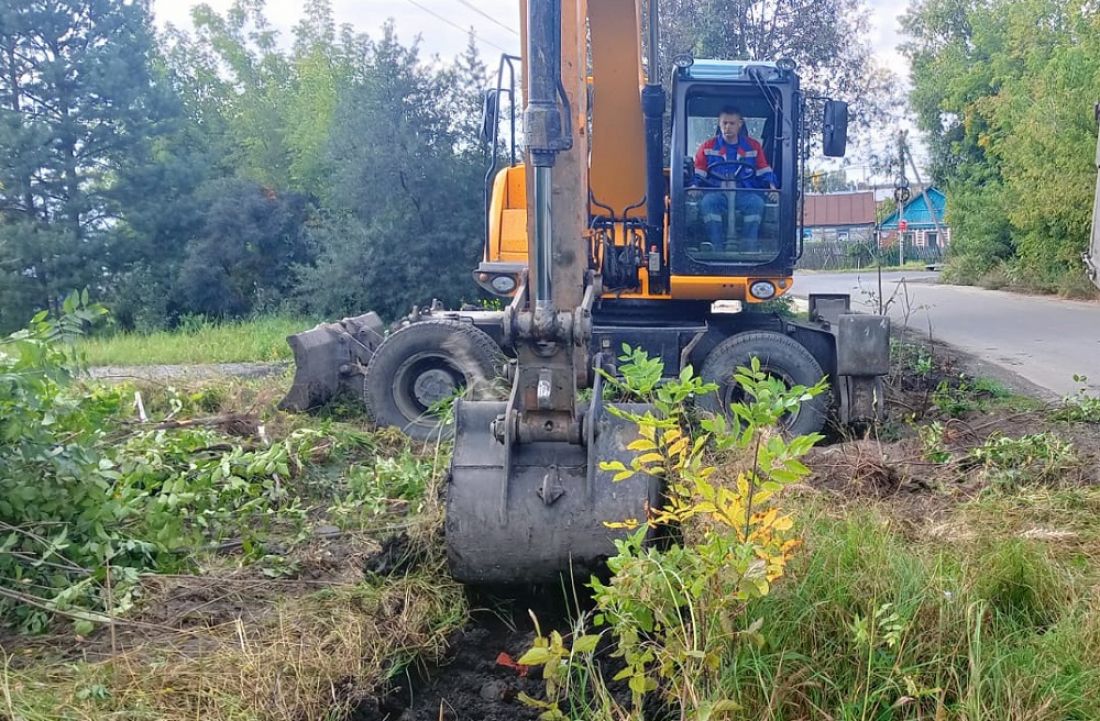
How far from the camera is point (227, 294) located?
2133cm

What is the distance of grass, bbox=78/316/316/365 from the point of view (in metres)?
13.7

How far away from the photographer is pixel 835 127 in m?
7.32

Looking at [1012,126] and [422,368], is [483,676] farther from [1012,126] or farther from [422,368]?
[1012,126]

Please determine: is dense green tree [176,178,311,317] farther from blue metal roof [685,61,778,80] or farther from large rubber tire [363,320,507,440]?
blue metal roof [685,61,778,80]

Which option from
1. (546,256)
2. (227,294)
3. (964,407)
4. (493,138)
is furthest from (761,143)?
(227,294)

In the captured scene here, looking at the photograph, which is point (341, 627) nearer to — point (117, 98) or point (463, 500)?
point (463, 500)

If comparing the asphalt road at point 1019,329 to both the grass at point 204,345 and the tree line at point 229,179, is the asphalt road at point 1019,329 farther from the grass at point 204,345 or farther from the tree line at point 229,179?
the grass at point 204,345

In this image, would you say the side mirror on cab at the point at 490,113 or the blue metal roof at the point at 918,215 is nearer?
the side mirror on cab at the point at 490,113

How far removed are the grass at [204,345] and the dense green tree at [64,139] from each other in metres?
2.27

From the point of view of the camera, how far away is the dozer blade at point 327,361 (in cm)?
739

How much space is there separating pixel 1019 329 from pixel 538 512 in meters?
14.0

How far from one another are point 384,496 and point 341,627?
5.62 ft

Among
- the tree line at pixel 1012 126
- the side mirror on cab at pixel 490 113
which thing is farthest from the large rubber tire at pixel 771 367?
the tree line at pixel 1012 126

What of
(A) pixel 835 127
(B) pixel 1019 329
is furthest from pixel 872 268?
(A) pixel 835 127
